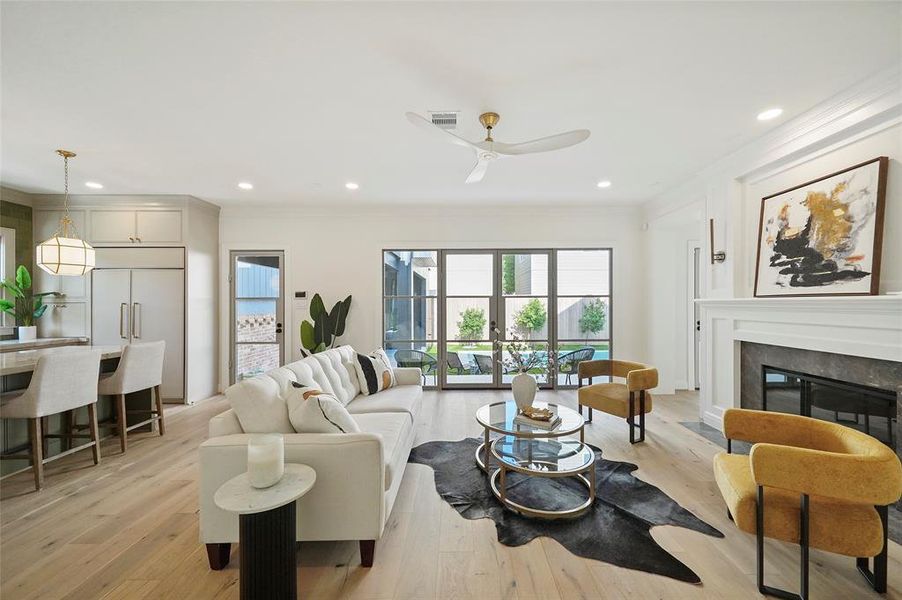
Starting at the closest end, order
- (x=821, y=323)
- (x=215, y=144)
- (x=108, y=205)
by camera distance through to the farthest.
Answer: (x=821, y=323) < (x=215, y=144) < (x=108, y=205)

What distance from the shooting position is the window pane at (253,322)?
17.2ft

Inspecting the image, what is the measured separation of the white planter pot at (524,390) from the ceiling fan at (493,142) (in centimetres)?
160

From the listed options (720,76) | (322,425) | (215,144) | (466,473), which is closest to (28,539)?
(322,425)

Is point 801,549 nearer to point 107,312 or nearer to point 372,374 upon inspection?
point 372,374

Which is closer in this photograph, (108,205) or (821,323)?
(821,323)

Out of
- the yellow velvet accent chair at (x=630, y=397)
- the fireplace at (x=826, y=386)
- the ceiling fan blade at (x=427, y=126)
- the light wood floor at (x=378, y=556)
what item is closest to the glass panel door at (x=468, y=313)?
the yellow velvet accent chair at (x=630, y=397)

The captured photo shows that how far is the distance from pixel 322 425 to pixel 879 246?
138 inches

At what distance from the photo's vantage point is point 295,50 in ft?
6.48

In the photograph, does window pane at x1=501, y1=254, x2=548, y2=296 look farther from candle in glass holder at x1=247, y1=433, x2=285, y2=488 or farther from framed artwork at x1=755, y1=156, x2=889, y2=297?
candle in glass holder at x1=247, y1=433, x2=285, y2=488

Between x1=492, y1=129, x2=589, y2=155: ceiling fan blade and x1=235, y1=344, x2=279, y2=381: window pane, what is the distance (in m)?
4.36

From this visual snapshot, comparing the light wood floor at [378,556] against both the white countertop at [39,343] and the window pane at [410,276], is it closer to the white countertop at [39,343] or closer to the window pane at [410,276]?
the white countertop at [39,343]

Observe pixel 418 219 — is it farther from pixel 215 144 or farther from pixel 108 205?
pixel 108 205

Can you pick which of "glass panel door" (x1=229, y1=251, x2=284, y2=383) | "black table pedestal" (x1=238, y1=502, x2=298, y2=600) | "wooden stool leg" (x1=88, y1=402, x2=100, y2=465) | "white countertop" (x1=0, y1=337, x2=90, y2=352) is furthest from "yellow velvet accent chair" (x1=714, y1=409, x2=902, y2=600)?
"white countertop" (x1=0, y1=337, x2=90, y2=352)

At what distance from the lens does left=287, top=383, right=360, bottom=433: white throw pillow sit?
191cm
